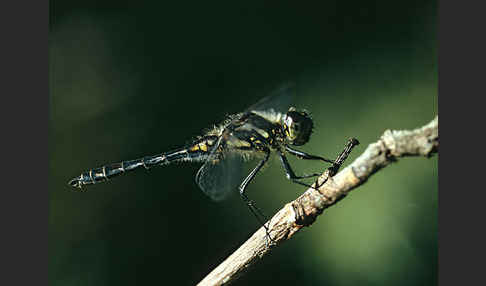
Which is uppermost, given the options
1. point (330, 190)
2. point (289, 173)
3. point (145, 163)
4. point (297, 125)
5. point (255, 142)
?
point (145, 163)

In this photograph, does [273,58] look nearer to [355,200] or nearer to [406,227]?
[355,200]

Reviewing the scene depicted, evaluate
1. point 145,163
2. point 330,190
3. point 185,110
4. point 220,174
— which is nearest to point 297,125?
point 220,174

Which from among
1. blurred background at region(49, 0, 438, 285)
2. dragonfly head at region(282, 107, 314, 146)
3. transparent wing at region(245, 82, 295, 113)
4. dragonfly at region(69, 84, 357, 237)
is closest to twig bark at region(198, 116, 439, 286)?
dragonfly at region(69, 84, 357, 237)

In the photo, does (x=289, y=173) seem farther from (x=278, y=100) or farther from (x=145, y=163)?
(x=145, y=163)

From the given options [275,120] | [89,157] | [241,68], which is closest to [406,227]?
[275,120]

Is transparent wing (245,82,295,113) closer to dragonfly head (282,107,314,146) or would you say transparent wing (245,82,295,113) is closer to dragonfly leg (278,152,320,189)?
dragonfly head (282,107,314,146)

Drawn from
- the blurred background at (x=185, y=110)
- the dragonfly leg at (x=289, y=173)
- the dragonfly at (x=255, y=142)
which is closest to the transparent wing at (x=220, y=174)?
the dragonfly at (x=255, y=142)
